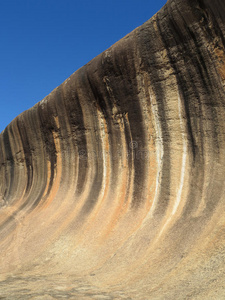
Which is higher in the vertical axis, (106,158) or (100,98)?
(100,98)

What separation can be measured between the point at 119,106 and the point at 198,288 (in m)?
4.54

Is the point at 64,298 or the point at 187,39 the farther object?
the point at 187,39

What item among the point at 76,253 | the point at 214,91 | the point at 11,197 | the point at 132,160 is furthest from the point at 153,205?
the point at 11,197

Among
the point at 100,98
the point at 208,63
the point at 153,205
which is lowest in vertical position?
the point at 153,205

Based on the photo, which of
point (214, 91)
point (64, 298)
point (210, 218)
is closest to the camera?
point (64, 298)

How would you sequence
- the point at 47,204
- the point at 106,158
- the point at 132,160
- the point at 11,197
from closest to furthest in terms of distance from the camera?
1. the point at 132,160
2. the point at 106,158
3. the point at 47,204
4. the point at 11,197

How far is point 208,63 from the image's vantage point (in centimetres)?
570

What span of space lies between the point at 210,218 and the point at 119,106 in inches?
137

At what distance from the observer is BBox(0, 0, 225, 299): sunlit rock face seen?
466cm

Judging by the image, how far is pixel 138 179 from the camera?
269 inches

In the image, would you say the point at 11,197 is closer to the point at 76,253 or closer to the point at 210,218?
the point at 76,253

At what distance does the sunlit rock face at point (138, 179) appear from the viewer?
466 centimetres

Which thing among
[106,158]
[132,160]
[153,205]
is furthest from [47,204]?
[153,205]

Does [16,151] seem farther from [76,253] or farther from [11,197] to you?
[76,253]
